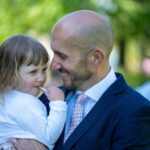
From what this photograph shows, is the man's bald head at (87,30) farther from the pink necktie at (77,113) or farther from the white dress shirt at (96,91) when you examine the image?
the pink necktie at (77,113)

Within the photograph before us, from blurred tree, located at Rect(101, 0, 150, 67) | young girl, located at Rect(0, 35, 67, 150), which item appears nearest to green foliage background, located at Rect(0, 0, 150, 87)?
blurred tree, located at Rect(101, 0, 150, 67)

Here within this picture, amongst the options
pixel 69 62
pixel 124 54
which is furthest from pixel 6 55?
pixel 124 54

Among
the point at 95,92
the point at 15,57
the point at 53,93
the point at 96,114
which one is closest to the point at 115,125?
the point at 96,114

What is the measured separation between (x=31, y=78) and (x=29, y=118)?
268 mm

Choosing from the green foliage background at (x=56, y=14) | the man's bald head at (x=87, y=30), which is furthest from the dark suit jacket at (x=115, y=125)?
the green foliage background at (x=56, y=14)

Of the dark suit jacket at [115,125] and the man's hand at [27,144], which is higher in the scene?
the dark suit jacket at [115,125]

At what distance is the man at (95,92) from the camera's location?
4.72 meters

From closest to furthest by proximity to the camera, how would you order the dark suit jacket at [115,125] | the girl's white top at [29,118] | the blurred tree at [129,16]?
1. the dark suit jacket at [115,125]
2. the girl's white top at [29,118]
3. the blurred tree at [129,16]

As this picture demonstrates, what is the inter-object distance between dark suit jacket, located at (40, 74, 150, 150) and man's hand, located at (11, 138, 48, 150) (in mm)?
149

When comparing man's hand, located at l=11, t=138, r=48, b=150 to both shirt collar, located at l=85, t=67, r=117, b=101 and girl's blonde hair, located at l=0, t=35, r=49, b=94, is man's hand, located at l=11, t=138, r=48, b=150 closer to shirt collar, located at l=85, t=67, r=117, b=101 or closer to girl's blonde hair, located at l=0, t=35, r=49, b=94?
girl's blonde hair, located at l=0, t=35, r=49, b=94

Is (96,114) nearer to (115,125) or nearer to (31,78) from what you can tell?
(115,125)

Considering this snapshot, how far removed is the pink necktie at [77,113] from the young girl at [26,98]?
12 cm

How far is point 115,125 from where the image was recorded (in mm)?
4773

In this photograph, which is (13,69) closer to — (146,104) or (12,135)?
(12,135)
